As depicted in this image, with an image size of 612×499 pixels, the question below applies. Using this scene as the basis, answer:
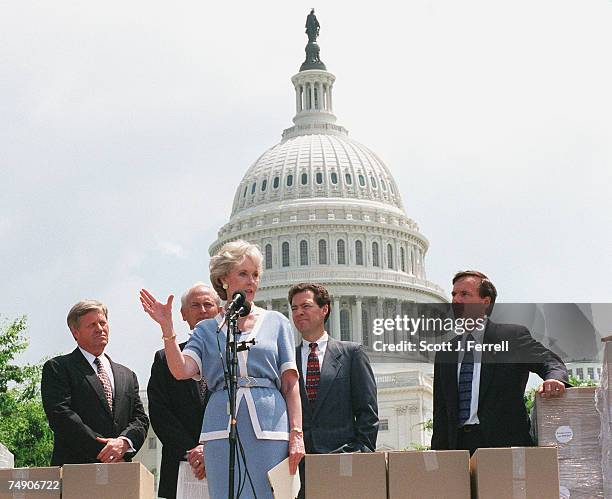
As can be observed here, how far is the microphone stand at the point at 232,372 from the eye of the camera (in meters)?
8.29

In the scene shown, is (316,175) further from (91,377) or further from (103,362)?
(91,377)

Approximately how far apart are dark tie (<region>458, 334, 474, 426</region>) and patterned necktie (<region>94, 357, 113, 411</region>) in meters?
2.51

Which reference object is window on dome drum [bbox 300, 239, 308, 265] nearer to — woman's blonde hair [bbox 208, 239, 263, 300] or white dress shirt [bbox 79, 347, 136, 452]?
white dress shirt [bbox 79, 347, 136, 452]

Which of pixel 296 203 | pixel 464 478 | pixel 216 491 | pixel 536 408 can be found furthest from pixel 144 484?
pixel 296 203

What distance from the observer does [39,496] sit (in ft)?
28.7

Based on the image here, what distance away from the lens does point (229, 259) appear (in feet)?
29.5

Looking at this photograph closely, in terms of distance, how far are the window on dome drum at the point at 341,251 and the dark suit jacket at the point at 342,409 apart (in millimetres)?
111740

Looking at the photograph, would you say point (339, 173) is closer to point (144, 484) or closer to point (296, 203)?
point (296, 203)

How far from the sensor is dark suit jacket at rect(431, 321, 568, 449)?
9.93 m

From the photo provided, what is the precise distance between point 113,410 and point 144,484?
167 centimetres

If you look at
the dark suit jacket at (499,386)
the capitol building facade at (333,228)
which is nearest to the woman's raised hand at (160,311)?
the dark suit jacket at (499,386)

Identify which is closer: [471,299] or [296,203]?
[471,299]

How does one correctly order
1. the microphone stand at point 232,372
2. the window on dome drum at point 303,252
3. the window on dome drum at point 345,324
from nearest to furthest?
the microphone stand at point 232,372, the window on dome drum at point 345,324, the window on dome drum at point 303,252

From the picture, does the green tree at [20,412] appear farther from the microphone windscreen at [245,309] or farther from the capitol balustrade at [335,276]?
the capitol balustrade at [335,276]
